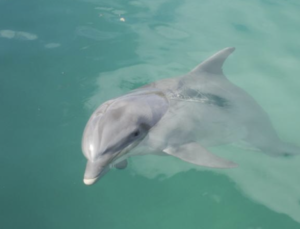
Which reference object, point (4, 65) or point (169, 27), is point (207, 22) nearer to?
point (169, 27)

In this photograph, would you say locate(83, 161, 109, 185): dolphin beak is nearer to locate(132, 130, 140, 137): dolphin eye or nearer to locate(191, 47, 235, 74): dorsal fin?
locate(132, 130, 140, 137): dolphin eye

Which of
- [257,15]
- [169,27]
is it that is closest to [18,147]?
[169,27]

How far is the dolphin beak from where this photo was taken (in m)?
4.00

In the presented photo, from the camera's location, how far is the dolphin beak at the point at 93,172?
400 cm

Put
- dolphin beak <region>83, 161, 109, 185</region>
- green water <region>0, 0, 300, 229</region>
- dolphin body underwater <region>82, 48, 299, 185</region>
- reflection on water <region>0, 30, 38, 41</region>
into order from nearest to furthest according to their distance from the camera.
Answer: dolphin beak <region>83, 161, 109, 185</region> < dolphin body underwater <region>82, 48, 299, 185</region> < green water <region>0, 0, 300, 229</region> < reflection on water <region>0, 30, 38, 41</region>

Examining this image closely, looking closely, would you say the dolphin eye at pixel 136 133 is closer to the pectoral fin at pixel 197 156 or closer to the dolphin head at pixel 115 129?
the dolphin head at pixel 115 129

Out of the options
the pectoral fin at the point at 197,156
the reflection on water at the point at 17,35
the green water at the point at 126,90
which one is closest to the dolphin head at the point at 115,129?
→ the pectoral fin at the point at 197,156

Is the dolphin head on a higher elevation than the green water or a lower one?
higher

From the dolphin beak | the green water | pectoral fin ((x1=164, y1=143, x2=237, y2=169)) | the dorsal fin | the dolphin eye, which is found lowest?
the green water

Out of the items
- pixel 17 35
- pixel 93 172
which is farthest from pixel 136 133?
pixel 17 35

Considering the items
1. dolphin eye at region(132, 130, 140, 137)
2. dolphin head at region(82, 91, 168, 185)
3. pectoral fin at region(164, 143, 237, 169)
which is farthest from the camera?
pectoral fin at region(164, 143, 237, 169)

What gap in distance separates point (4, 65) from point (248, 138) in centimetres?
630

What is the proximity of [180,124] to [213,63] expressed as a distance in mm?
1849

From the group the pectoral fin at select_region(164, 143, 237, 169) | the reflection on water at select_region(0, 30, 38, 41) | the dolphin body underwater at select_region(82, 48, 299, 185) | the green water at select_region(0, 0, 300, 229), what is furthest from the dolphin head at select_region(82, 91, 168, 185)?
the reflection on water at select_region(0, 30, 38, 41)
